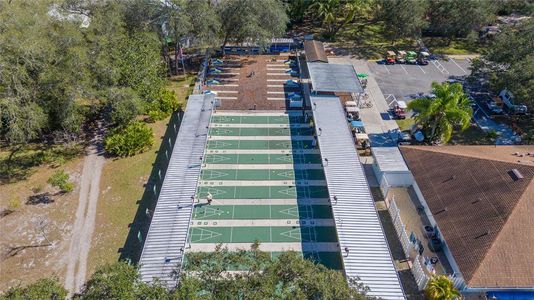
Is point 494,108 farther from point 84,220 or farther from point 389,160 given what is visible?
point 84,220

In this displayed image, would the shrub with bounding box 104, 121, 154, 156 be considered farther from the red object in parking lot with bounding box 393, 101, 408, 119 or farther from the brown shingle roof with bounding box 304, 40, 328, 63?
the red object in parking lot with bounding box 393, 101, 408, 119

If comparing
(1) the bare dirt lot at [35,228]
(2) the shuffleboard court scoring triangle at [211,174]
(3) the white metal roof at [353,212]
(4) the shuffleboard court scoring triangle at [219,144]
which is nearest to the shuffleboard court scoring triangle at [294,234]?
(3) the white metal roof at [353,212]

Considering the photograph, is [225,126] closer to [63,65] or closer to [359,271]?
[63,65]

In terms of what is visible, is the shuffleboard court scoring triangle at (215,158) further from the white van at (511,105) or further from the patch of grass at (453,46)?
the patch of grass at (453,46)

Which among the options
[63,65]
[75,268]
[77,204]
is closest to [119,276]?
[75,268]

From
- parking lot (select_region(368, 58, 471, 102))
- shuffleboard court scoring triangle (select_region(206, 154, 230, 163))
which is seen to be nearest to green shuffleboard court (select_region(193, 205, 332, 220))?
shuffleboard court scoring triangle (select_region(206, 154, 230, 163))

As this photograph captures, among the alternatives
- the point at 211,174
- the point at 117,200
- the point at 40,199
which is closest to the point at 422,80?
the point at 211,174
